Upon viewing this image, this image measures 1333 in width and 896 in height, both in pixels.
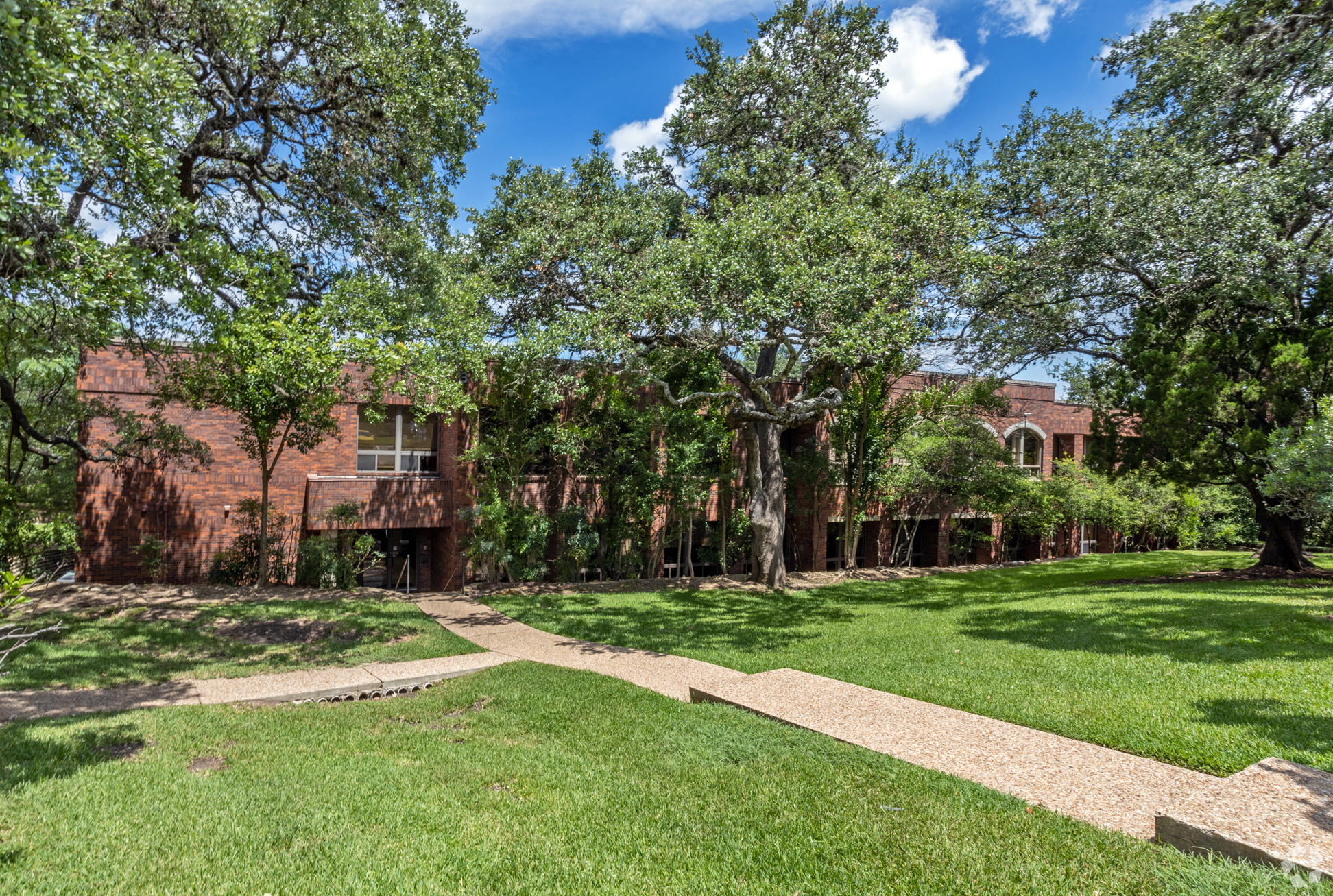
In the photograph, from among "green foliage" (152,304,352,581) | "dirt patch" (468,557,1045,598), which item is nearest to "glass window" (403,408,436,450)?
"green foliage" (152,304,352,581)

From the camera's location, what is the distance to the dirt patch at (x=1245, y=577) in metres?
15.0

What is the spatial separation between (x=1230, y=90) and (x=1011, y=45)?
4.11m

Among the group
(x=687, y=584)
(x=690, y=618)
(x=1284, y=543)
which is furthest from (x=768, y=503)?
(x=1284, y=543)

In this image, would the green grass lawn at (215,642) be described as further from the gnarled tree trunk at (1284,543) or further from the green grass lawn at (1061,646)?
the gnarled tree trunk at (1284,543)

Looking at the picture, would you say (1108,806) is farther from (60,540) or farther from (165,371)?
(165,371)

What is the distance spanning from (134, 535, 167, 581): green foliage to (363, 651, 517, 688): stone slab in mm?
8325

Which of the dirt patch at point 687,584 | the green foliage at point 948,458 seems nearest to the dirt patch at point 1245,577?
the green foliage at point 948,458

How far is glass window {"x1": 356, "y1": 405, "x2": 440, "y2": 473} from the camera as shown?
1630 cm

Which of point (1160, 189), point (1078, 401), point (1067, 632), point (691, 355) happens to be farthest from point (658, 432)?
point (1078, 401)

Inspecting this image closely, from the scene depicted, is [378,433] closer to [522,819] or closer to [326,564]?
[326,564]

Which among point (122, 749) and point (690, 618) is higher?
point (122, 749)

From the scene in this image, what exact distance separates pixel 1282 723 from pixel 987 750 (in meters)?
2.56

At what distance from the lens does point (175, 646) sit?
905 cm

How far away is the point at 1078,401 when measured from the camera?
25.8 m
